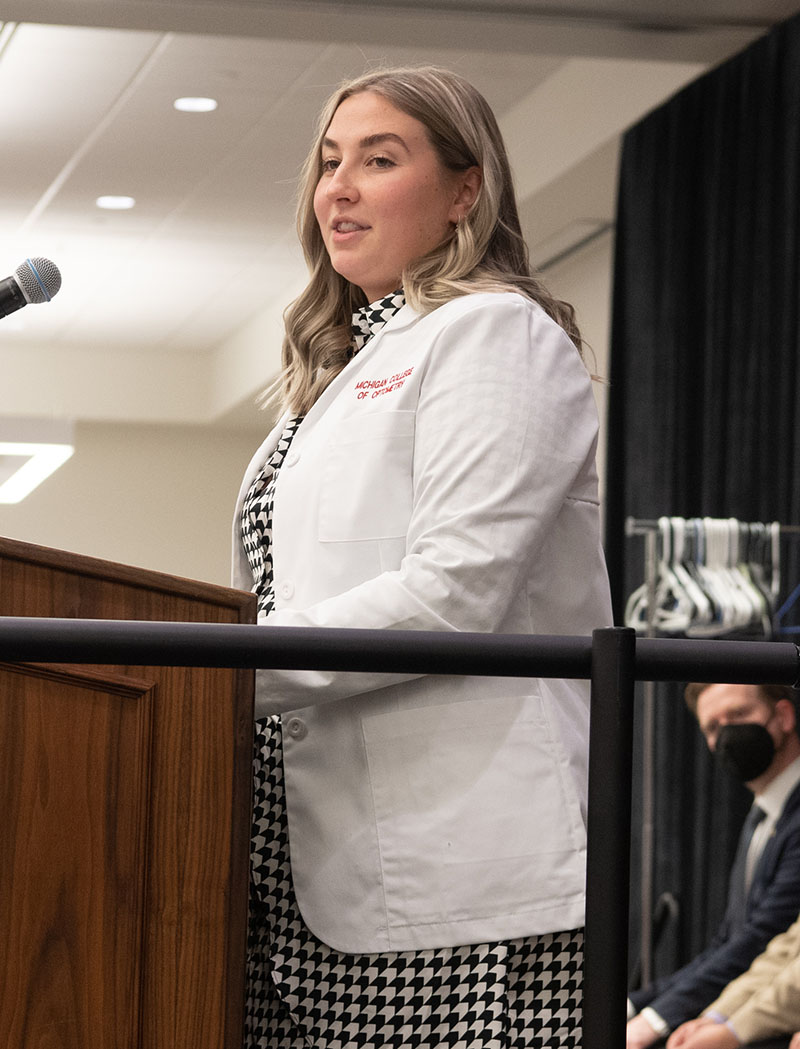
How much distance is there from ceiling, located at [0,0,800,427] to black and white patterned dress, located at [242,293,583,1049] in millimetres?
2912

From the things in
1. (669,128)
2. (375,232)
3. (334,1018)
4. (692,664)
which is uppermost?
(669,128)

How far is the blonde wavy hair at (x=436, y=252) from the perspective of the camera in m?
1.61

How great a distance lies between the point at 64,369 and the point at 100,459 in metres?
1.15

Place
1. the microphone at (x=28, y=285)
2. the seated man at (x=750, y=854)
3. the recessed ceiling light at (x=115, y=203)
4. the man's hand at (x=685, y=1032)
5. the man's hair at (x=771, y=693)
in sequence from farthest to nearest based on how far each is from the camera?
the recessed ceiling light at (x=115, y=203) → the man's hair at (x=771, y=693) → the seated man at (x=750, y=854) → the man's hand at (x=685, y=1032) → the microphone at (x=28, y=285)

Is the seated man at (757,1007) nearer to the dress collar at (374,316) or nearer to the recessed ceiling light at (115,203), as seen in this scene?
the dress collar at (374,316)

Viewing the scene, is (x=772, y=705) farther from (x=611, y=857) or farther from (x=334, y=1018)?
(x=611, y=857)

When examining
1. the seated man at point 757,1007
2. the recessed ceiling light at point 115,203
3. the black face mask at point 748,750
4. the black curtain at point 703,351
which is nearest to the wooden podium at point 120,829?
the seated man at point 757,1007

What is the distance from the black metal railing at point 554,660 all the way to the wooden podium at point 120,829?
6.3 inches

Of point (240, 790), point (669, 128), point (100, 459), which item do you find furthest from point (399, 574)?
point (100, 459)

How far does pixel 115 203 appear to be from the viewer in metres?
8.38

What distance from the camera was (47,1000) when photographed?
1137mm

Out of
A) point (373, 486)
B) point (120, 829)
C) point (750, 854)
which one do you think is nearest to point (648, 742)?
point (750, 854)

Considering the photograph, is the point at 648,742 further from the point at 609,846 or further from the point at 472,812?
the point at 609,846

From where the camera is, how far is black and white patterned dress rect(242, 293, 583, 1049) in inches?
53.7
